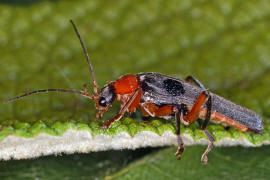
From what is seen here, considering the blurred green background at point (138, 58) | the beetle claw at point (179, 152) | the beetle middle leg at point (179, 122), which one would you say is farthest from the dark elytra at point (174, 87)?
the beetle claw at point (179, 152)

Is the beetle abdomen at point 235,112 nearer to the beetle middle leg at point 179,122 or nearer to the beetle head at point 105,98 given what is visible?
the beetle middle leg at point 179,122

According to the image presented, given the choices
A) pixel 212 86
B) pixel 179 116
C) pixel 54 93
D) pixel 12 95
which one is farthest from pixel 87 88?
pixel 212 86

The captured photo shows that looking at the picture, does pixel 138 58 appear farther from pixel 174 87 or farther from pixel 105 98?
pixel 105 98

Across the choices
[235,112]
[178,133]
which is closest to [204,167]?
[178,133]

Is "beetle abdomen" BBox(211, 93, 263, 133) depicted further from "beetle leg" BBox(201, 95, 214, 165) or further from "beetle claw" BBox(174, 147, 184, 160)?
"beetle claw" BBox(174, 147, 184, 160)

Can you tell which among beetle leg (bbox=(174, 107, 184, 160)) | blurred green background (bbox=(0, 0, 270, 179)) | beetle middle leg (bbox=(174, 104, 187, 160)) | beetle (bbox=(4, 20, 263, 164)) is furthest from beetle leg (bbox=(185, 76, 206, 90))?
beetle leg (bbox=(174, 107, 184, 160))

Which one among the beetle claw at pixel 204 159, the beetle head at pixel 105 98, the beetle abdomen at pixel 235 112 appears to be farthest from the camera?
the beetle head at pixel 105 98
